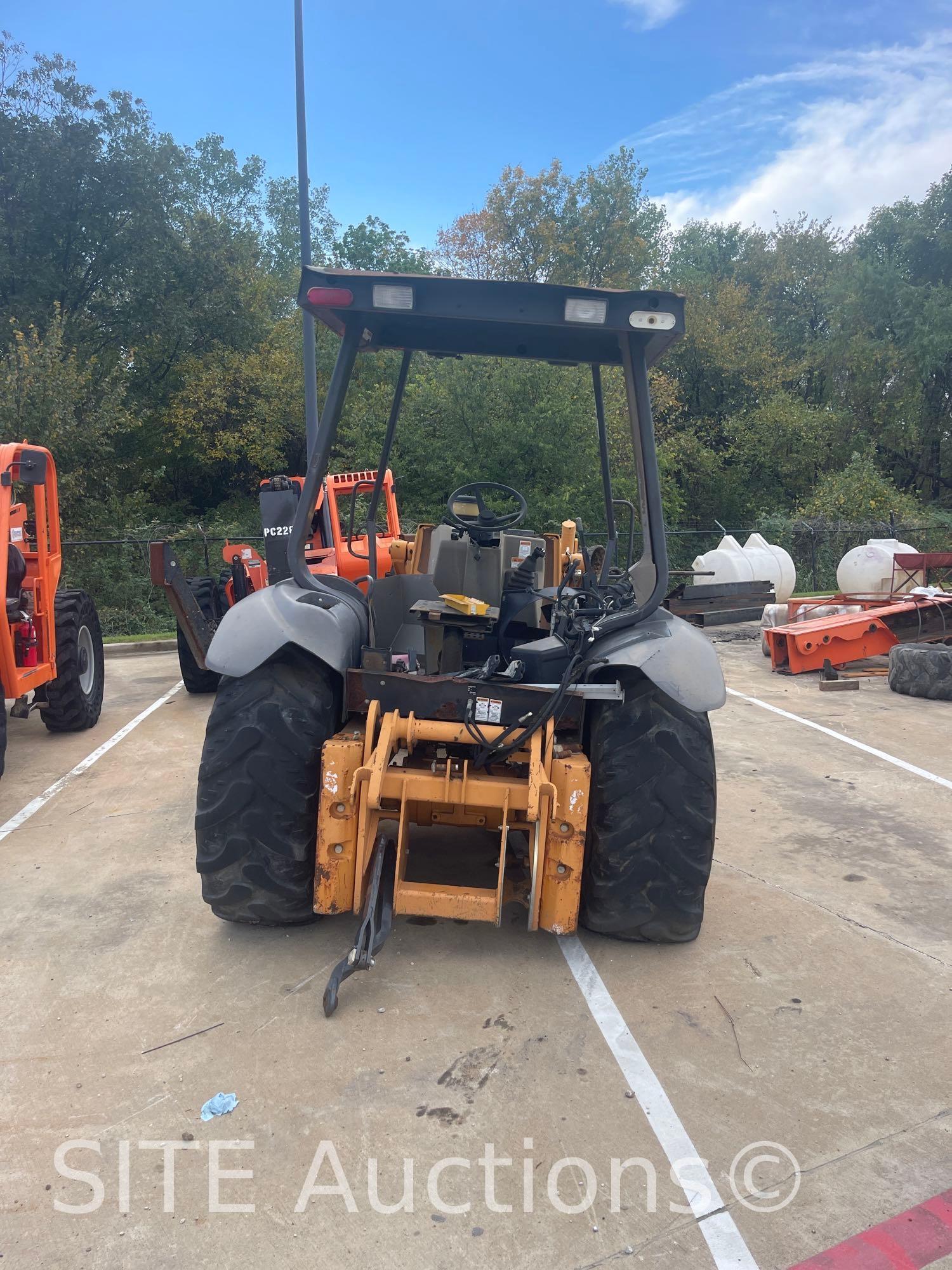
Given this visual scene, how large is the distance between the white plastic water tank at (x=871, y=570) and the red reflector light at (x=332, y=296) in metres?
11.8

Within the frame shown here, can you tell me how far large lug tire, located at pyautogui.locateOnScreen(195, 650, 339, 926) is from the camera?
3.38m

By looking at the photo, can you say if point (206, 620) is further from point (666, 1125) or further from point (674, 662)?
point (666, 1125)

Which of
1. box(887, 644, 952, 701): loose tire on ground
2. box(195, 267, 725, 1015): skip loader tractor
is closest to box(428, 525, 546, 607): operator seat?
box(195, 267, 725, 1015): skip loader tractor

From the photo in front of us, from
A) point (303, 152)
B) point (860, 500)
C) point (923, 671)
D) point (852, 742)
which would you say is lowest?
point (852, 742)

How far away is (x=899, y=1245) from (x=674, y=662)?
1.82 meters

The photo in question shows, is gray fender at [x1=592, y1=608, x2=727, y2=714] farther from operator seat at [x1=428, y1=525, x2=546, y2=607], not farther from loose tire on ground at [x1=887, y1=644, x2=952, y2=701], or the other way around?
loose tire on ground at [x1=887, y1=644, x2=952, y2=701]

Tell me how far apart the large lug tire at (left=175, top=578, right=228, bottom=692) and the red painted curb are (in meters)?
6.89

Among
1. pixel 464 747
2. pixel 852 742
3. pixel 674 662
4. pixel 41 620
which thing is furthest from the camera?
pixel 852 742

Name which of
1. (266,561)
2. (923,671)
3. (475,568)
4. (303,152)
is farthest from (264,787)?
(303,152)

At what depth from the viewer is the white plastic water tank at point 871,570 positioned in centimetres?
1342

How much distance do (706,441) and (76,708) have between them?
26.2 meters

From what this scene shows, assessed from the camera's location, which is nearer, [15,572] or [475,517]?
[475,517]

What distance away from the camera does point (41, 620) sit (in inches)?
253

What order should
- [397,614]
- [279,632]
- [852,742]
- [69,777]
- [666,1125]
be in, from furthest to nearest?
1. [852,742]
2. [69,777]
3. [397,614]
4. [279,632]
5. [666,1125]
